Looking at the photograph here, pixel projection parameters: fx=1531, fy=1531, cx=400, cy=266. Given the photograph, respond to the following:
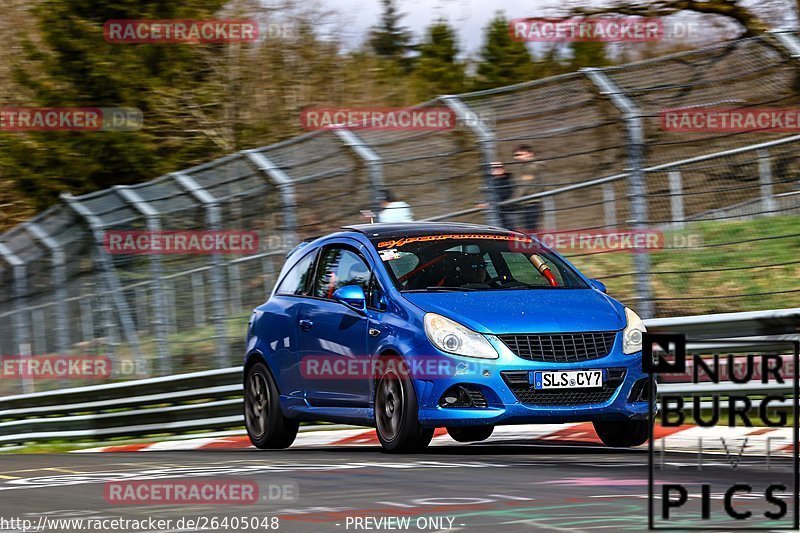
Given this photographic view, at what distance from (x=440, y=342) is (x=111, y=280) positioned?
8.61 m

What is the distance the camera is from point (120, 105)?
28172 millimetres

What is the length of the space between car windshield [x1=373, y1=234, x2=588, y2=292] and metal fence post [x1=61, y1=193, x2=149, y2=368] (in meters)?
6.79

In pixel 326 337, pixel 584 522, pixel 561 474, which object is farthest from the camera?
pixel 326 337

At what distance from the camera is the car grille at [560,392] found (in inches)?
374

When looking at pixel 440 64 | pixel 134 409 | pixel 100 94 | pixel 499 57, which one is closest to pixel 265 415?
pixel 134 409

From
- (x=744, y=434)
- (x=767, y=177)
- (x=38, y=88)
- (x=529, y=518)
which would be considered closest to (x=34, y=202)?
(x=38, y=88)

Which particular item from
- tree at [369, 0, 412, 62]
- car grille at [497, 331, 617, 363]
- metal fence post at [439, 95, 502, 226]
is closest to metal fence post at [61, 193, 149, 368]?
metal fence post at [439, 95, 502, 226]

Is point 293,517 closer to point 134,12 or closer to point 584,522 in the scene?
point 584,522

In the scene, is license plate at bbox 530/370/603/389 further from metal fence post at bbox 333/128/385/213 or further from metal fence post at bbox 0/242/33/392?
metal fence post at bbox 0/242/33/392

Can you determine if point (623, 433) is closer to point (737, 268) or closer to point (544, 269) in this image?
point (544, 269)

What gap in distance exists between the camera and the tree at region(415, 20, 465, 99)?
67.9m

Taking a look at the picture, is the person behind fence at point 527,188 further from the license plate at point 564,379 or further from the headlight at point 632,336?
the license plate at point 564,379

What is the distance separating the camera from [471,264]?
1073cm

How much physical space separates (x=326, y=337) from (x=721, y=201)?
420 centimetres
